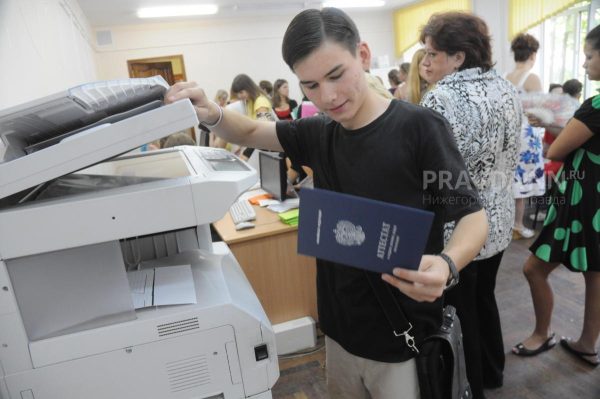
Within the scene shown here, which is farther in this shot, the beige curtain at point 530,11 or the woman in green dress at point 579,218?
the beige curtain at point 530,11

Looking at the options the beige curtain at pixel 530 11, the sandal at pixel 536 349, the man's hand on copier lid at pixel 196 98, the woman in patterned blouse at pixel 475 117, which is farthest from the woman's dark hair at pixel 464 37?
the beige curtain at pixel 530 11

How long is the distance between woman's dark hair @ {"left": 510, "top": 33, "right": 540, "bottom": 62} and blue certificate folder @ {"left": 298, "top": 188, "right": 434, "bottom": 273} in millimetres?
3166

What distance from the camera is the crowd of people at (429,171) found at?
0.80 m

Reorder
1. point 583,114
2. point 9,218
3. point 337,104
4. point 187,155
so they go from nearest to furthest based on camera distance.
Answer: point 9,218 → point 337,104 → point 187,155 → point 583,114

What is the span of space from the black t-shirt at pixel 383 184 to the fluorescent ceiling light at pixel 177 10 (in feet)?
18.3

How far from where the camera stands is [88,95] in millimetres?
763

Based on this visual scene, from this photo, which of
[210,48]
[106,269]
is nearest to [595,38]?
[106,269]

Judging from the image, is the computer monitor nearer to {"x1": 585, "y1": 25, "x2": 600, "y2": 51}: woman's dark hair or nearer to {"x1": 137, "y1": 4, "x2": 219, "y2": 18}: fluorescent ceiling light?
{"x1": 585, "y1": 25, "x2": 600, "y2": 51}: woman's dark hair

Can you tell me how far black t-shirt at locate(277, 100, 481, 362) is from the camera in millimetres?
812

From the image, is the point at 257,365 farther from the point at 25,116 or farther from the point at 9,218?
the point at 25,116

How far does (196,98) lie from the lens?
0.97m

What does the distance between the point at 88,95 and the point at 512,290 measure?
104 inches

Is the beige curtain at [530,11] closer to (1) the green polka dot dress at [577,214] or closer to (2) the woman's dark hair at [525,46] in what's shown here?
(2) the woman's dark hair at [525,46]

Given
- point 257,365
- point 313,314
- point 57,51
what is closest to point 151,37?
point 57,51
